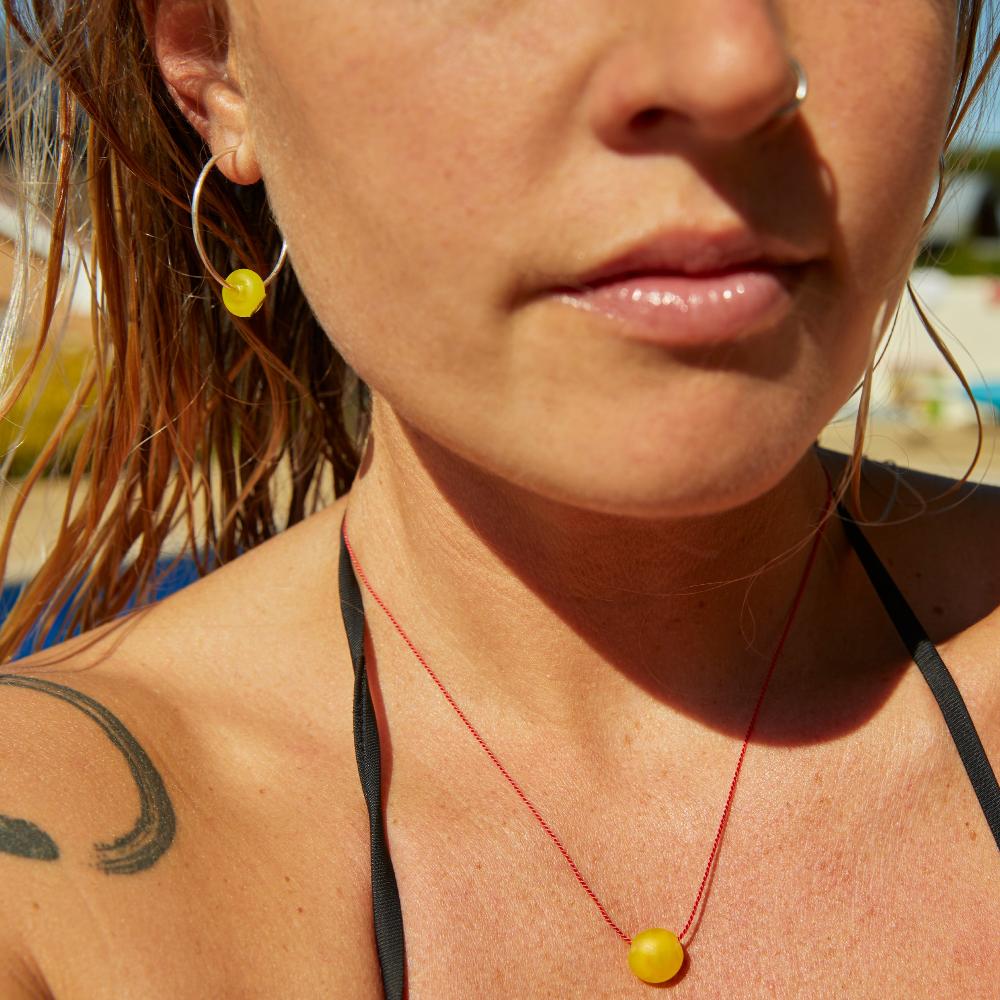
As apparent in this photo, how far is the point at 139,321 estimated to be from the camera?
2133 millimetres

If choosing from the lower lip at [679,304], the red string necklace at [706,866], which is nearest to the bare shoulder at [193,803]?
the red string necklace at [706,866]

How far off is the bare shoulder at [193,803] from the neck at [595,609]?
20cm

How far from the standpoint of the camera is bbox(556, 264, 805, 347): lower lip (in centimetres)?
121

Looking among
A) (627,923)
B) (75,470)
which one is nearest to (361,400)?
(75,470)

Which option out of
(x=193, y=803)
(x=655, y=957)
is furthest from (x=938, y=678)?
(x=193, y=803)

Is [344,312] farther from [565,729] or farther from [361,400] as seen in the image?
[361,400]

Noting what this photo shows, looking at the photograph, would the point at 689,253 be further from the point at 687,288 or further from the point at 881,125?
the point at 881,125

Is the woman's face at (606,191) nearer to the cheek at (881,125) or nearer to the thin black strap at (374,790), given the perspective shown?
the cheek at (881,125)

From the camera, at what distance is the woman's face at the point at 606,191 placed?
3.78 ft

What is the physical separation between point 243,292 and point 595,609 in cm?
76

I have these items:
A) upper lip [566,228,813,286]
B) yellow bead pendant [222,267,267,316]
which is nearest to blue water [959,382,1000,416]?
yellow bead pendant [222,267,267,316]

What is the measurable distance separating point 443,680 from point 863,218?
2.89ft

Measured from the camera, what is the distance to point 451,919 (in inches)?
60.7

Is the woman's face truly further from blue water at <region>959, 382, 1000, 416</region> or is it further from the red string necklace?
blue water at <region>959, 382, 1000, 416</region>
